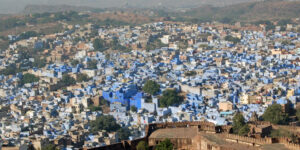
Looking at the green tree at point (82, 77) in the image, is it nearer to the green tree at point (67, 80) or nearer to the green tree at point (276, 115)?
the green tree at point (67, 80)

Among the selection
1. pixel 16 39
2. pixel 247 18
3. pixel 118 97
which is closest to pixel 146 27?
pixel 16 39

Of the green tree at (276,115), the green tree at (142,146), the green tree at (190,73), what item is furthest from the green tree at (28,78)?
the green tree at (142,146)

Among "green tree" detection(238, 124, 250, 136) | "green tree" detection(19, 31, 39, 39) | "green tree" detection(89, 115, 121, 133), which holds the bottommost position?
"green tree" detection(89, 115, 121, 133)

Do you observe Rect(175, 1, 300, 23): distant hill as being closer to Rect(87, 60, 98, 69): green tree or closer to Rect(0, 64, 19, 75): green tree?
Rect(87, 60, 98, 69): green tree

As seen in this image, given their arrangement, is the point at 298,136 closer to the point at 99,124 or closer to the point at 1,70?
the point at 99,124

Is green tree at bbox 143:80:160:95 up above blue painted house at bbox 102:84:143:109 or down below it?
above

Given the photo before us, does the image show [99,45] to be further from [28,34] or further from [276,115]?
[276,115]

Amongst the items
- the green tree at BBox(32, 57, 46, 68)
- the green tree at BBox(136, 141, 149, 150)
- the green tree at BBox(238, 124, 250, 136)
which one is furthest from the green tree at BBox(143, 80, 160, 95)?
the green tree at BBox(136, 141, 149, 150)
